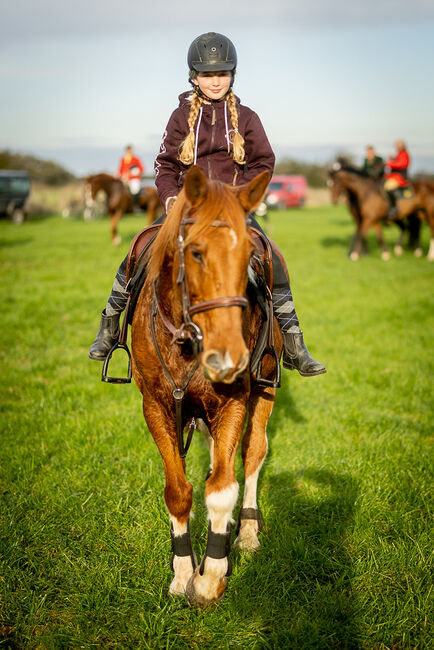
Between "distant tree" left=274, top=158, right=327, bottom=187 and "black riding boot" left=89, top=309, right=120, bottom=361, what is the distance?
70.7 m

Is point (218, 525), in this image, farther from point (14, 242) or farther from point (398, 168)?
point (14, 242)

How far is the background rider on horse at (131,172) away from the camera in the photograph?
20922mm

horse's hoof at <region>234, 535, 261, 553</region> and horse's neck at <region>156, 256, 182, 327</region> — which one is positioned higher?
horse's neck at <region>156, 256, 182, 327</region>

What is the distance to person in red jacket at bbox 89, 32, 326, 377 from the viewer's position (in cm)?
362

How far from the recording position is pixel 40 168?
215 feet

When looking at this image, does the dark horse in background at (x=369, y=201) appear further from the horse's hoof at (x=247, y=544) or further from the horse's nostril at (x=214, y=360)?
the horse's nostril at (x=214, y=360)

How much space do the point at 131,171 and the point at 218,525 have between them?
65.6ft

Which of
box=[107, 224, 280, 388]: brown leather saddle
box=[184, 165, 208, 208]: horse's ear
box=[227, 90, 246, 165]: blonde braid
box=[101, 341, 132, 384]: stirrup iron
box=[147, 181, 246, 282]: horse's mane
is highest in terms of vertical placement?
box=[227, 90, 246, 165]: blonde braid

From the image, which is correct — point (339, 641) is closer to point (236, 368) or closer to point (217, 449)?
point (217, 449)

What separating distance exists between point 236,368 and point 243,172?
1992 millimetres

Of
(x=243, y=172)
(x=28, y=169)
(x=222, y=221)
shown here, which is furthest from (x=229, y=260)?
(x=28, y=169)

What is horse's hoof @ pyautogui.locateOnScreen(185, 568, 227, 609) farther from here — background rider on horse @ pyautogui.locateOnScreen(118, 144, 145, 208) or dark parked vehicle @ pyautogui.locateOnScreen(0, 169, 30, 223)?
dark parked vehicle @ pyautogui.locateOnScreen(0, 169, 30, 223)

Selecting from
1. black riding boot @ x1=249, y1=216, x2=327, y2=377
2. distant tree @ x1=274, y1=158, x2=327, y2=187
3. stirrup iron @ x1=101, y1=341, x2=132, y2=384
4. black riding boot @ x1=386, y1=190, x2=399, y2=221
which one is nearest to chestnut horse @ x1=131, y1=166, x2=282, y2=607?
stirrup iron @ x1=101, y1=341, x2=132, y2=384

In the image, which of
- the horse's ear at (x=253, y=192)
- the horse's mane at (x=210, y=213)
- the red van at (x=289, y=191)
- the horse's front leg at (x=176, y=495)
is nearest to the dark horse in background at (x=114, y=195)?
the horse's front leg at (x=176, y=495)
